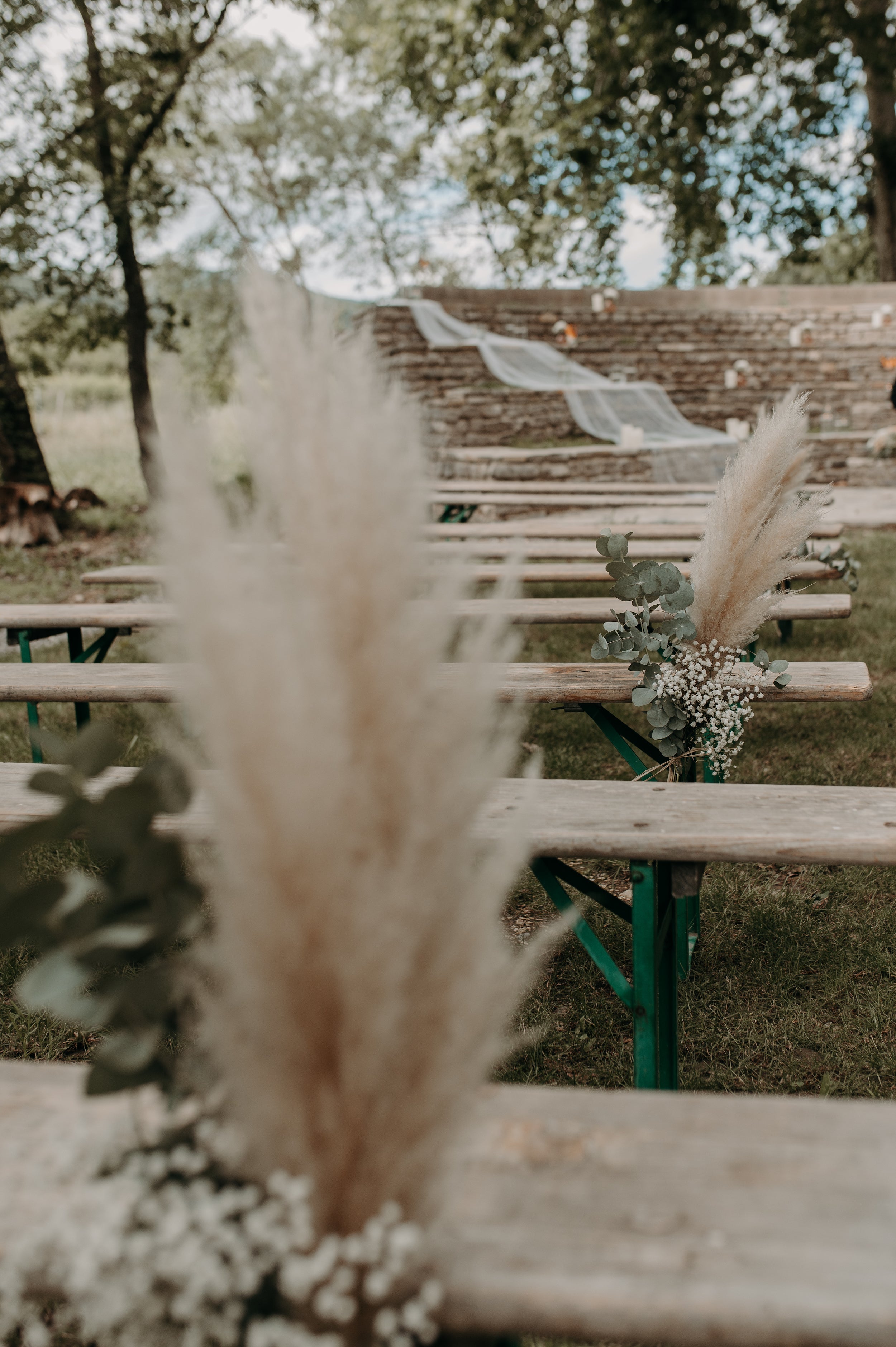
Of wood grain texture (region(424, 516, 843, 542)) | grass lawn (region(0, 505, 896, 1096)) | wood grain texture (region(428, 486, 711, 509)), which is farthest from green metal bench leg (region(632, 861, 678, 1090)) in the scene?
wood grain texture (region(428, 486, 711, 509))

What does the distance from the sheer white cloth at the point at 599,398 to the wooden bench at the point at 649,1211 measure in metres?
8.89

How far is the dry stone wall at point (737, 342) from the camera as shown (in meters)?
11.2

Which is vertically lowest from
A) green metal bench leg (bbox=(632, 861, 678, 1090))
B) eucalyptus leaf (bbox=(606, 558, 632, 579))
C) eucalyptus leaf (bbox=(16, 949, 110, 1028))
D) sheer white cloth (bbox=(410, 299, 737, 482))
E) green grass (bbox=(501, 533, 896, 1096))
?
green grass (bbox=(501, 533, 896, 1096))

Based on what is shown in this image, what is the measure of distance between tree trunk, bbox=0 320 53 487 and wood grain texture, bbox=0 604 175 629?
5424mm

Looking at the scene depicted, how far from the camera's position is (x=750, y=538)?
1629mm

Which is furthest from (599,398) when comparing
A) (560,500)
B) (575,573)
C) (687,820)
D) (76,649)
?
(687,820)

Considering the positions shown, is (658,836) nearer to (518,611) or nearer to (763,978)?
(763,978)

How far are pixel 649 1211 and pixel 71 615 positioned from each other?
8.09 feet

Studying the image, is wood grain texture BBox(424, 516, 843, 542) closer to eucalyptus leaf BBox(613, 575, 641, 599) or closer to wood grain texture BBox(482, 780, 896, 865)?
eucalyptus leaf BBox(613, 575, 641, 599)

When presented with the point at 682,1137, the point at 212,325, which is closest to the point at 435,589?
the point at 682,1137

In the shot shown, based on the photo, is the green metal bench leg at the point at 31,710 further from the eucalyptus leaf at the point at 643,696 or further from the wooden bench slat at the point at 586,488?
the wooden bench slat at the point at 586,488

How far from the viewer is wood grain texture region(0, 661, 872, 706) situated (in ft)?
6.04

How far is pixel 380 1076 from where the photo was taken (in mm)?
530

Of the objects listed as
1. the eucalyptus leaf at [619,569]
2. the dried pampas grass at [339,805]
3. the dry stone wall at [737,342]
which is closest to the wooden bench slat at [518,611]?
the eucalyptus leaf at [619,569]
